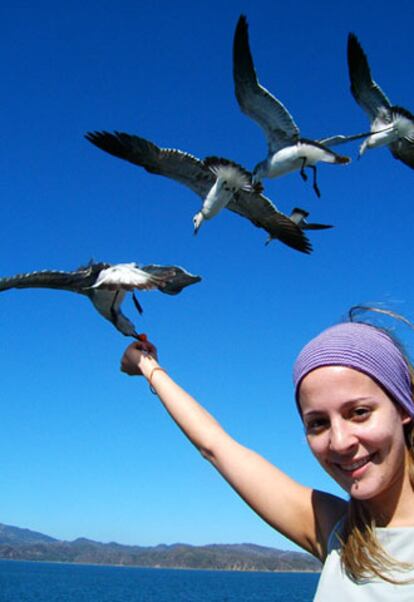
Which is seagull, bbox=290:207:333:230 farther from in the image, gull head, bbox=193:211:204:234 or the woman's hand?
the woman's hand

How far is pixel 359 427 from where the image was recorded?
2.10m

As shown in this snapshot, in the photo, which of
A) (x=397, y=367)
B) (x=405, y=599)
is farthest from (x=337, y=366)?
(x=405, y=599)

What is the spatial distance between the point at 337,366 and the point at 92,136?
919 centimetres

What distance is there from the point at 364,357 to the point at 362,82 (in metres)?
14.4

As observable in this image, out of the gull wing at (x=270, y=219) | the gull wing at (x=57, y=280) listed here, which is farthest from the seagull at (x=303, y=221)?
the gull wing at (x=57, y=280)

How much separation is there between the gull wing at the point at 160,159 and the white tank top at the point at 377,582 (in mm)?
9480

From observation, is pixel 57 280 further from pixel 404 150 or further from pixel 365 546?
pixel 404 150

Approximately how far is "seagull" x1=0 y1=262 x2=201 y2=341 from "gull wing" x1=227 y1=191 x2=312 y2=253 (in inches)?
290

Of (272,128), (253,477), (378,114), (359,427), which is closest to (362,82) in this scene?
(378,114)

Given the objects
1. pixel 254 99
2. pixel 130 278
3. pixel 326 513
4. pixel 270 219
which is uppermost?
pixel 254 99

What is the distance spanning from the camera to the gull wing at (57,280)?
3.50 meters

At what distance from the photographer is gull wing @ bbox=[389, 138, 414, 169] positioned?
43.4ft

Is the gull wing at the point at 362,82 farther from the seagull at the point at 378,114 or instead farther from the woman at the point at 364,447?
the woman at the point at 364,447

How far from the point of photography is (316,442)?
7.12 ft
